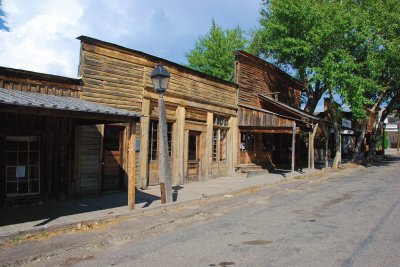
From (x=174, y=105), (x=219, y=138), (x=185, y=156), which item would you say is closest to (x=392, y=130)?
(x=219, y=138)

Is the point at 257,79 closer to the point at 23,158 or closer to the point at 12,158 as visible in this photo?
the point at 23,158

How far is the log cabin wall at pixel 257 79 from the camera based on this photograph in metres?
18.9

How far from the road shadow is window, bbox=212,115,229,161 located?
238 inches

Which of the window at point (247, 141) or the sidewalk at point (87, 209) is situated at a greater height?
the window at point (247, 141)

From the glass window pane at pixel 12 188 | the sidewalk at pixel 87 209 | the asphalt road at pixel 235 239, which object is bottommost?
the asphalt road at pixel 235 239

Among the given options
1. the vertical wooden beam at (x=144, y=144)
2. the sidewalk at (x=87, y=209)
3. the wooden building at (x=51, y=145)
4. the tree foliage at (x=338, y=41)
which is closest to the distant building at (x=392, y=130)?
the tree foliage at (x=338, y=41)

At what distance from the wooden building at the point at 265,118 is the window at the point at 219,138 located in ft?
3.28

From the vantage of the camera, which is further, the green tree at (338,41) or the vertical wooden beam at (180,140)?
the green tree at (338,41)

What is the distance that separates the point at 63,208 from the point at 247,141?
11.7 m

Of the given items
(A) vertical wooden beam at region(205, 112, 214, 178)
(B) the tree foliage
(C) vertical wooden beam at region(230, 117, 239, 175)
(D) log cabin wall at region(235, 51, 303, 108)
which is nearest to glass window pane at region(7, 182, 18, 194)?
(A) vertical wooden beam at region(205, 112, 214, 178)

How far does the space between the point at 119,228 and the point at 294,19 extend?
673 inches

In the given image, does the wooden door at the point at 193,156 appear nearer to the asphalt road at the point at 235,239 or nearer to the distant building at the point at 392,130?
the asphalt road at the point at 235,239

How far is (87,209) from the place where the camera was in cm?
961

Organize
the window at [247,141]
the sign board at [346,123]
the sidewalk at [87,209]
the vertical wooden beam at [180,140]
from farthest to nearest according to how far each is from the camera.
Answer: the sign board at [346,123] → the window at [247,141] → the vertical wooden beam at [180,140] → the sidewalk at [87,209]
